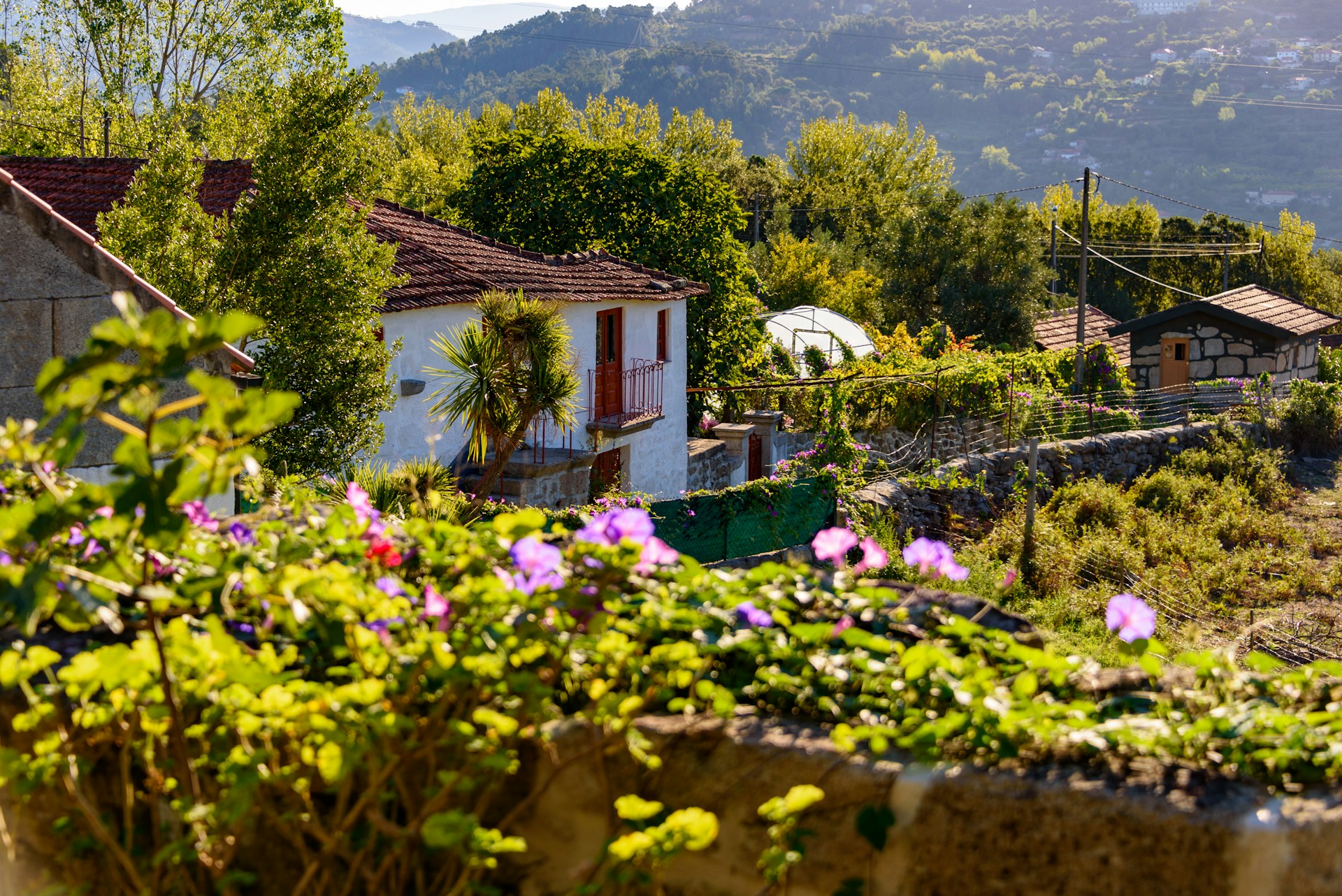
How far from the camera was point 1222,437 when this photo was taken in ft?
72.2

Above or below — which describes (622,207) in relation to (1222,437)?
above

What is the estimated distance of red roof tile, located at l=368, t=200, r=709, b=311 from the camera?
49.8ft

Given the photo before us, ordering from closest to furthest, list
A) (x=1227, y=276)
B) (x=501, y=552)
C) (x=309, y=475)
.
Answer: (x=501, y=552), (x=309, y=475), (x=1227, y=276)

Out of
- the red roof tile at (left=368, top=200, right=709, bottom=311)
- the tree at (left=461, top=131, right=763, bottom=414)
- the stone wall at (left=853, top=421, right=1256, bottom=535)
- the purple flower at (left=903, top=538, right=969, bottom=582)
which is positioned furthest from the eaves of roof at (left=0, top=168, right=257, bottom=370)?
the tree at (left=461, top=131, right=763, bottom=414)

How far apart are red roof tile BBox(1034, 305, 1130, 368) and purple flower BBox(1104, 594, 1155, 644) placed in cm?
2972

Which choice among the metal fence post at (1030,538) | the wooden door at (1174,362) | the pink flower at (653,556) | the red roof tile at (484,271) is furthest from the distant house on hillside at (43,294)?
the wooden door at (1174,362)

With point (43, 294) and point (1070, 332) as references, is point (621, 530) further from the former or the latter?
point (1070, 332)

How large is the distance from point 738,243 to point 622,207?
2.99 metres

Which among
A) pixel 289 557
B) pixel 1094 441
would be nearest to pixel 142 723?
pixel 289 557

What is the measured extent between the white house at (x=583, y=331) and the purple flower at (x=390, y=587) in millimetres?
11931

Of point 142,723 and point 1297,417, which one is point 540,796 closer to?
point 142,723

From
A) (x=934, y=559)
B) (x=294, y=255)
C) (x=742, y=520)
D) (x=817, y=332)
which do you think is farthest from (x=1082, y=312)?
(x=934, y=559)

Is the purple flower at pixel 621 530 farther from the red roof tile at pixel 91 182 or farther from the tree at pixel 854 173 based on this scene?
the tree at pixel 854 173

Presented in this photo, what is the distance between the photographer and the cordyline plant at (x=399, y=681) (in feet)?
6.10
